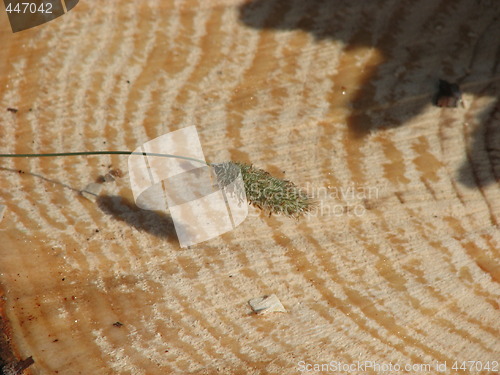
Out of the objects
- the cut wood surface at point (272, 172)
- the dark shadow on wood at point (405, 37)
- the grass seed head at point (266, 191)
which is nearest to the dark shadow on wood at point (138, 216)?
the cut wood surface at point (272, 172)

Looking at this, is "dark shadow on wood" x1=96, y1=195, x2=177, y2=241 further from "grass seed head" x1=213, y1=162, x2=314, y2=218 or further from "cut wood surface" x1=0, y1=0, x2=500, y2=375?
"grass seed head" x1=213, y1=162, x2=314, y2=218

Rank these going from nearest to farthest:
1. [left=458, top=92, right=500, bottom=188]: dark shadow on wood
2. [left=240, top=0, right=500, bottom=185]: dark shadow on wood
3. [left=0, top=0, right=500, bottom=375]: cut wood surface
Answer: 1. [left=0, top=0, right=500, bottom=375]: cut wood surface
2. [left=458, top=92, right=500, bottom=188]: dark shadow on wood
3. [left=240, top=0, right=500, bottom=185]: dark shadow on wood

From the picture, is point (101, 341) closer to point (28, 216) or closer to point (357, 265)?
point (28, 216)

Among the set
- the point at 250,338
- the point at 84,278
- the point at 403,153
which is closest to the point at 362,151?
the point at 403,153

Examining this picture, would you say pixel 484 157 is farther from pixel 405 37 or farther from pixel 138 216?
pixel 138 216

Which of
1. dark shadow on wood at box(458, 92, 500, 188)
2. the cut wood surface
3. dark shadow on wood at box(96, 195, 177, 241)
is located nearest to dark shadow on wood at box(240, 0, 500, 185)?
the cut wood surface

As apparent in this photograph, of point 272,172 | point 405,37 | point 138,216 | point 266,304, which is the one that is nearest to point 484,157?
point 405,37
